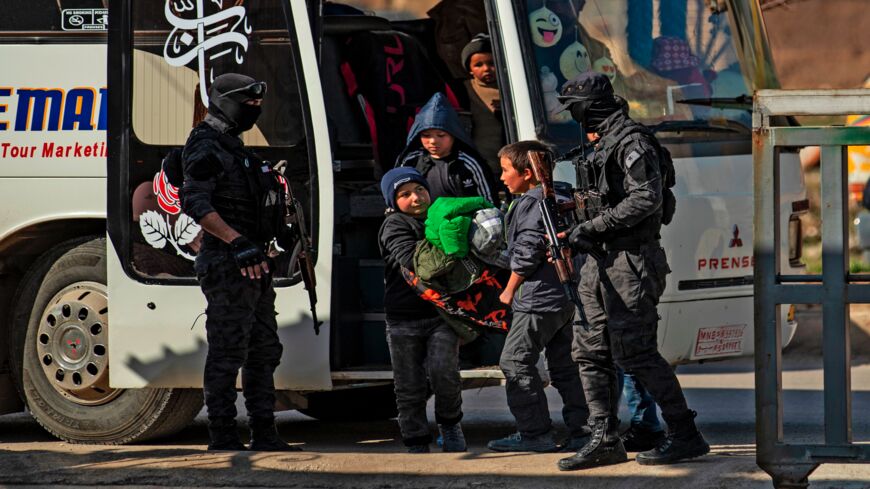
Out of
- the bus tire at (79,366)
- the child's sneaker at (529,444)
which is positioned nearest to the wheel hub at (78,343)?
the bus tire at (79,366)

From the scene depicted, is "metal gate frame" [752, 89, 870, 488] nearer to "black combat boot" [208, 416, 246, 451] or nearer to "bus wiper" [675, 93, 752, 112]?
"bus wiper" [675, 93, 752, 112]

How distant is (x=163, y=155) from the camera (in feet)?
23.2

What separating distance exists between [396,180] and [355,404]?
7.07 ft

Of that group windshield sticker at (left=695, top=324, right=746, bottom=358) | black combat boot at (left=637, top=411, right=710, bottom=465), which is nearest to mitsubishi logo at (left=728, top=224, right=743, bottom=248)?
windshield sticker at (left=695, top=324, right=746, bottom=358)

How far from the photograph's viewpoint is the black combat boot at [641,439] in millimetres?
6754

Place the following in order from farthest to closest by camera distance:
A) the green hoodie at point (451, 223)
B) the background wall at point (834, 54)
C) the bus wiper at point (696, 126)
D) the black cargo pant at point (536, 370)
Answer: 1. the bus wiper at point (696, 126)
2. the black cargo pant at point (536, 370)
3. the green hoodie at point (451, 223)
4. the background wall at point (834, 54)

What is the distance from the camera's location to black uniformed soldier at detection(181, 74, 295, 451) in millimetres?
6488

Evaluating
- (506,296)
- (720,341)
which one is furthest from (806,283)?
(720,341)

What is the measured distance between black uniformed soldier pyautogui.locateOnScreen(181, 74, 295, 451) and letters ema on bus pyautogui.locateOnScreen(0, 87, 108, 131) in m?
0.80

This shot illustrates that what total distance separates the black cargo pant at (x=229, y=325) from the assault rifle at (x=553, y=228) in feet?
4.36

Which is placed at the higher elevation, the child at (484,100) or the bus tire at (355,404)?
the child at (484,100)

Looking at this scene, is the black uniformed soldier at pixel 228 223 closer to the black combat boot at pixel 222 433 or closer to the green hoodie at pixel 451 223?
the black combat boot at pixel 222 433

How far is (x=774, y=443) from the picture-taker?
5.20 meters

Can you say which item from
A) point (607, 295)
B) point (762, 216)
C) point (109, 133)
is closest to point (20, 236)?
point (109, 133)
